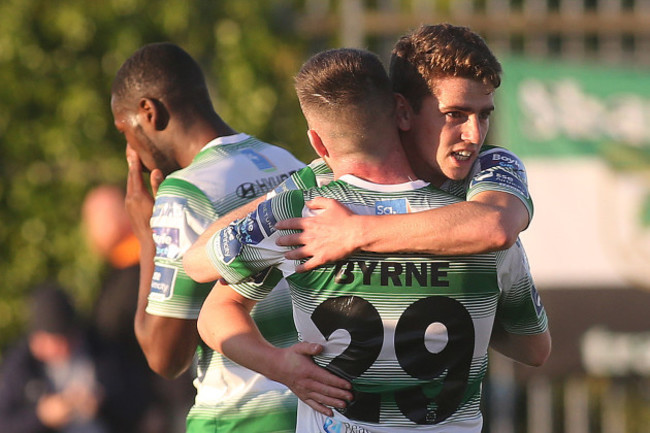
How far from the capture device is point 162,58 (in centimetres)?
374

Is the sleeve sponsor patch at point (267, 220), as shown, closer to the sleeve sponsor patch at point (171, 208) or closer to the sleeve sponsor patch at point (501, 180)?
the sleeve sponsor patch at point (501, 180)

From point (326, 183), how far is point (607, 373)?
5.00 metres

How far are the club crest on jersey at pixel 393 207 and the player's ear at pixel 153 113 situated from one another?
4.03 feet

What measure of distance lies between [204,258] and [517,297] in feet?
2.65

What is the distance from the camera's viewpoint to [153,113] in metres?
3.66

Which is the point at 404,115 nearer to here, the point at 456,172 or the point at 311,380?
the point at 456,172

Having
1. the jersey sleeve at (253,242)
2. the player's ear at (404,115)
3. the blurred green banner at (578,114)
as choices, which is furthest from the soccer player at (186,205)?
the blurred green banner at (578,114)

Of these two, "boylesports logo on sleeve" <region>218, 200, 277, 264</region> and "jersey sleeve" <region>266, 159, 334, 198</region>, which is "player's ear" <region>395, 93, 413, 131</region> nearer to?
"jersey sleeve" <region>266, 159, 334, 198</region>

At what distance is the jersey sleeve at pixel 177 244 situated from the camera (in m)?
3.36

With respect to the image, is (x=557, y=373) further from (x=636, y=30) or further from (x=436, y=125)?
(x=436, y=125)

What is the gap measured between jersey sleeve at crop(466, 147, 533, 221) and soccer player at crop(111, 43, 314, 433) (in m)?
0.92

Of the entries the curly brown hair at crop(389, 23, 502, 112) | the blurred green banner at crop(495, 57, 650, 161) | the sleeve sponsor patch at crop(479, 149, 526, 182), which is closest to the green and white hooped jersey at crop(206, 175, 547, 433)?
the sleeve sponsor patch at crop(479, 149, 526, 182)

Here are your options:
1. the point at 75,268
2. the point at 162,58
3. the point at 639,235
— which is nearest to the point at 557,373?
the point at 639,235

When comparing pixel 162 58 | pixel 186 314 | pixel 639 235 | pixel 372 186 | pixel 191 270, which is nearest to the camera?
pixel 372 186
